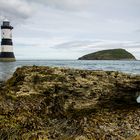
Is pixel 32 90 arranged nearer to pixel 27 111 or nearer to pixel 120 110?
pixel 27 111

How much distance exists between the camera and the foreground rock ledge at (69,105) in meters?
6.84

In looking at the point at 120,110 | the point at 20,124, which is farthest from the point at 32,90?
the point at 120,110

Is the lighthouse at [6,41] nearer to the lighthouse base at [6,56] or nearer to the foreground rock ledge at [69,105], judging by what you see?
the lighthouse base at [6,56]

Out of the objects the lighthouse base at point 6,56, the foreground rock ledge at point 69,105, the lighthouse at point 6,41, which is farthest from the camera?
the lighthouse base at point 6,56

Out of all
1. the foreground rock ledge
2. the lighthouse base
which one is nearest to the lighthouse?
the lighthouse base

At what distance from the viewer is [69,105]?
8438 millimetres

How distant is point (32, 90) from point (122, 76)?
8.81 ft

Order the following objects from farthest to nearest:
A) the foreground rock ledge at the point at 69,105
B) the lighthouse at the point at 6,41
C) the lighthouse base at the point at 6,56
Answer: the lighthouse base at the point at 6,56
the lighthouse at the point at 6,41
the foreground rock ledge at the point at 69,105

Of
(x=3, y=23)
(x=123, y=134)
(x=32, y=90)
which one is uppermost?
(x=3, y=23)

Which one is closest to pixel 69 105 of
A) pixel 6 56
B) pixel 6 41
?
pixel 6 41

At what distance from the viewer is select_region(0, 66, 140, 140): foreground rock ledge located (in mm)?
6844

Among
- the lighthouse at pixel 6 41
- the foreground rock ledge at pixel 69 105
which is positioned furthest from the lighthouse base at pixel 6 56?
the foreground rock ledge at pixel 69 105

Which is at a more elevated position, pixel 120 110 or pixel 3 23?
pixel 3 23

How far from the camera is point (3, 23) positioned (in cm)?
10319
